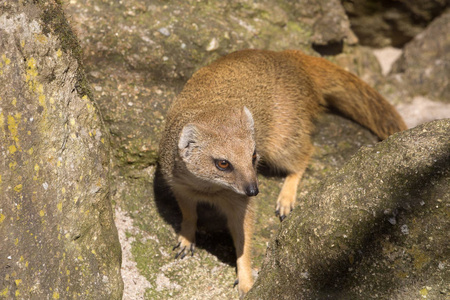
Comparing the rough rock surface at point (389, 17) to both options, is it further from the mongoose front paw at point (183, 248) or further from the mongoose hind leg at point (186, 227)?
the mongoose front paw at point (183, 248)

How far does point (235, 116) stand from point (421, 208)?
160 cm

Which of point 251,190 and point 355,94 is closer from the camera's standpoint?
point 251,190

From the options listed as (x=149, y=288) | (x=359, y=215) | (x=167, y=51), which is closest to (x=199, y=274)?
(x=149, y=288)

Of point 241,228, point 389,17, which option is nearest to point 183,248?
point 241,228

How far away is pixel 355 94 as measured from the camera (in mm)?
5016

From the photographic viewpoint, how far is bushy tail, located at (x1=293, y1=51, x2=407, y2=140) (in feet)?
16.3

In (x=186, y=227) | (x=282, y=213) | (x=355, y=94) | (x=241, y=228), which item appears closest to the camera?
(x=241, y=228)

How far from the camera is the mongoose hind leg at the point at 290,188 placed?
4539 mm

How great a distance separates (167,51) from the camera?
16.3 ft

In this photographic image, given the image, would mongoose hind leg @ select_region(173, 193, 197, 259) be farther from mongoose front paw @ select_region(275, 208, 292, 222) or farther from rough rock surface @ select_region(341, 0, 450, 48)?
rough rock surface @ select_region(341, 0, 450, 48)

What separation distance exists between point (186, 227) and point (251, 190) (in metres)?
1.12

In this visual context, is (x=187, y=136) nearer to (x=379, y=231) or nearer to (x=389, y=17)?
(x=379, y=231)

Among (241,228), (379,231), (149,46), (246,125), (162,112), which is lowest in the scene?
(241,228)

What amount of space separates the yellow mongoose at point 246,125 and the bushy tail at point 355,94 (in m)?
0.01
